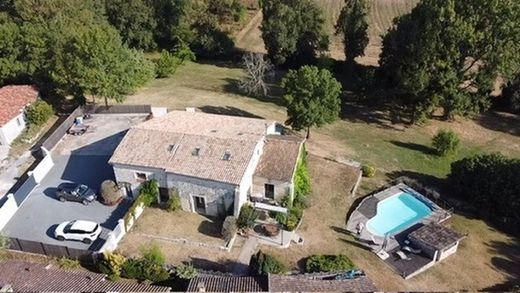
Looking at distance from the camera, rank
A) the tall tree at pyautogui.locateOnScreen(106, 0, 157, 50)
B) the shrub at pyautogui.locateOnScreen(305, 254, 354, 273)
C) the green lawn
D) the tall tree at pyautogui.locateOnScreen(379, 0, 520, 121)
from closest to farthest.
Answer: the shrub at pyautogui.locateOnScreen(305, 254, 354, 273) < the green lawn < the tall tree at pyautogui.locateOnScreen(379, 0, 520, 121) < the tall tree at pyautogui.locateOnScreen(106, 0, 157, 50)

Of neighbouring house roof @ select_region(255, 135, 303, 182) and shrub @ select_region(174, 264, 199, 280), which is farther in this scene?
neighbouring house roof @ select_region(255, 135, 303, 182)

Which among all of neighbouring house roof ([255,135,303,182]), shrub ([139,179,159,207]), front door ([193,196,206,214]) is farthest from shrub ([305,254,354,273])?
shrub ([139,179,159,207])

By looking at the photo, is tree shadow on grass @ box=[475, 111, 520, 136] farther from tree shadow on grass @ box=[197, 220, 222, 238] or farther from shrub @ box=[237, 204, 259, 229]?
tree shadow on grass @ box=[197, 220, 222, 238]

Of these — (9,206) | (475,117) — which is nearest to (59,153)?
(9,206)

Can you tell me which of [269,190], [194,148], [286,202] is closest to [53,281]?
[194,148]

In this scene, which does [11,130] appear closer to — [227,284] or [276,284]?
[227,284]

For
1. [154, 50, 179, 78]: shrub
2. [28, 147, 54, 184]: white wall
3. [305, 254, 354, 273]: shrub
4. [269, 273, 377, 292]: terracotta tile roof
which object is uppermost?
[154, 50, 179, 78]: shrub

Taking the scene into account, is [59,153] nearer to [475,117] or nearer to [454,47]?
[454,47]
